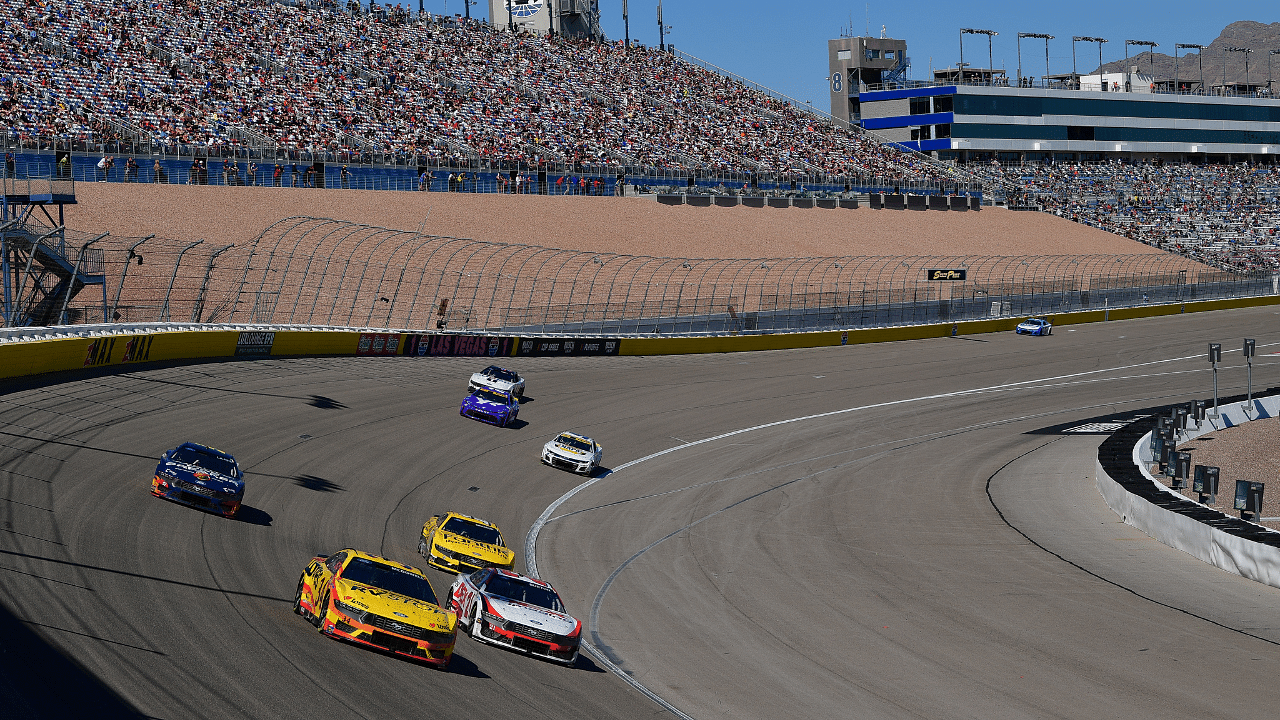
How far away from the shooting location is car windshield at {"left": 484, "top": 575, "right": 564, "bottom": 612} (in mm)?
16297

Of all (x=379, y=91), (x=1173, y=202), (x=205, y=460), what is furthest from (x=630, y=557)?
(x=1173, y=202)

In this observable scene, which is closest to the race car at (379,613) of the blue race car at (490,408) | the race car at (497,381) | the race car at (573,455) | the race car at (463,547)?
the race car at (463,547)

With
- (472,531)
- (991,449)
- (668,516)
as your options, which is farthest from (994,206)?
(472,531)

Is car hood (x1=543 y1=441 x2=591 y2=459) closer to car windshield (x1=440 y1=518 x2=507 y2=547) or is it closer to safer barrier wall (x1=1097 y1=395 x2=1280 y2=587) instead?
car windshield (x1=440 y1=518 x2=507 y2=547)

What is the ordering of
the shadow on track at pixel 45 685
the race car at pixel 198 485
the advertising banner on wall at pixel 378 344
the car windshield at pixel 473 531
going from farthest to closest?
the advertising banner on wall at pixel 378 344 < the car windshield at pixel 473 531 < the race car at pixel 198 485 < the shadow on track at pixel 45 685

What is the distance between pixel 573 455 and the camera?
29.9 meters

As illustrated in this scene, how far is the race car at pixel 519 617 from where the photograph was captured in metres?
15.6

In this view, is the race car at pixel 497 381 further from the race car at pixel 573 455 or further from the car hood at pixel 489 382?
the race car at pixel 573 455

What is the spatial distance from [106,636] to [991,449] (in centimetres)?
2728

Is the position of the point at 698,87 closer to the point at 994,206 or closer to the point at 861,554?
the point at 994,206

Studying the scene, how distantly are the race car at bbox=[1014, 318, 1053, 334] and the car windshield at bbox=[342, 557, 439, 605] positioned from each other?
50.5 metres

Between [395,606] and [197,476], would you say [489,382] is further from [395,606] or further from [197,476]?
[395,606]

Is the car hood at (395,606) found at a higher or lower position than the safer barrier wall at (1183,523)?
higher

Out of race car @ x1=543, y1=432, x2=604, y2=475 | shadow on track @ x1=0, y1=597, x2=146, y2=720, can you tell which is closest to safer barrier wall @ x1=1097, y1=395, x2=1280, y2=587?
race car @ x1=543, y1=432, x2=604, y2=475
